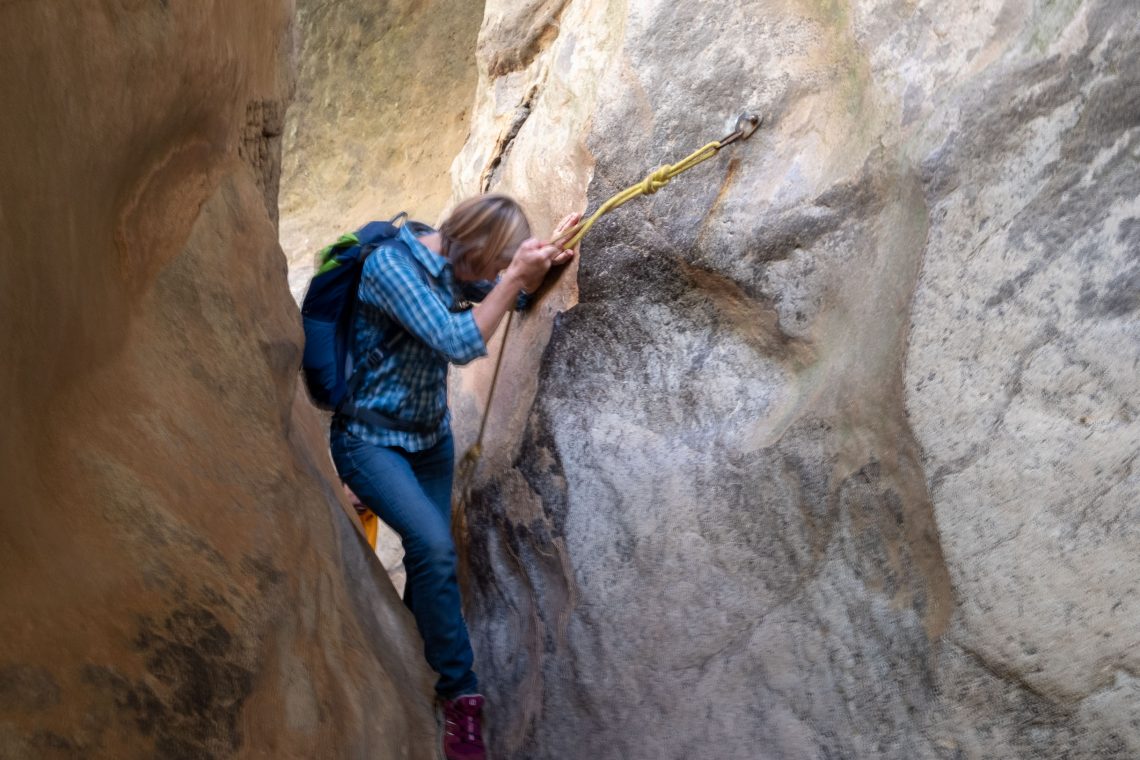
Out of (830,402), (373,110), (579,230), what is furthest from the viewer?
(373,110)

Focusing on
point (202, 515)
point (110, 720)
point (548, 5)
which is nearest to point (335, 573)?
point (202, 515)

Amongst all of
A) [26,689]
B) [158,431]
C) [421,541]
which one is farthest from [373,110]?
[26,689]

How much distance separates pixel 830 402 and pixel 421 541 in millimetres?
923

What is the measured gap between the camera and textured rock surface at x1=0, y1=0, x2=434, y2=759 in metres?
1.53

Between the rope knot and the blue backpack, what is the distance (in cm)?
57

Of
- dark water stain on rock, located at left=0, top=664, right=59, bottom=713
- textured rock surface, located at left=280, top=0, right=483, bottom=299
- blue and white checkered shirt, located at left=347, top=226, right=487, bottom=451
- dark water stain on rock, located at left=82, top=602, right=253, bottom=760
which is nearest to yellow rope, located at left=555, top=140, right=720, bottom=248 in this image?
blue and white checkered shirt, located at left=347, top=226, right=487, bottom=451

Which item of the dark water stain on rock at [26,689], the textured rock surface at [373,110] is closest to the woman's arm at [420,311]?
the dark water stain on rock at [26,689]

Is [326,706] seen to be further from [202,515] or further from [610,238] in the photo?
[610,238]

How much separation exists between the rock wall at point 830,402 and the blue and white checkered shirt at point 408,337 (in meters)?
0.37

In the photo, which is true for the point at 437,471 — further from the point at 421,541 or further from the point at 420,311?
the point at 420,311

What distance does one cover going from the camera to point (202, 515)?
75.9 inches

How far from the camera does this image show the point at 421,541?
8.12 feet

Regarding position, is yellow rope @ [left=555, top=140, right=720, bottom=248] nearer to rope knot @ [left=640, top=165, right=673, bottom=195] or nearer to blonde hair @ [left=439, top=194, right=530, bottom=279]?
rope knot @ [left=640, top=165, right=673, bottom=195]

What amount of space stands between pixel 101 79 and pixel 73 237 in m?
0.23
